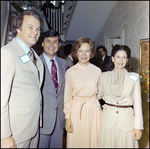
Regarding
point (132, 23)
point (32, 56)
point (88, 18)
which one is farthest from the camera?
point (132, 23)

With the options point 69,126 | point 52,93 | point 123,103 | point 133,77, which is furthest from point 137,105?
point 52,93

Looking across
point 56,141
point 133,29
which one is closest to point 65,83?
point 56,141

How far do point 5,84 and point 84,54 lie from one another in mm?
539

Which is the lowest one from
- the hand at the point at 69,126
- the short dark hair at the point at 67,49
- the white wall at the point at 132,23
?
the hand at the point at 69,126

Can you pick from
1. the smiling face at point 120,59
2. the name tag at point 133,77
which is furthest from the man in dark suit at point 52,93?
the name tag at point 133,77

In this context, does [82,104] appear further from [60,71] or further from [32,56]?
[32,56]

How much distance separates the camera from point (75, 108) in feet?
3.79

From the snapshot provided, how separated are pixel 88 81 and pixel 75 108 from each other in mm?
213

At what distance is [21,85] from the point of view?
0.89m

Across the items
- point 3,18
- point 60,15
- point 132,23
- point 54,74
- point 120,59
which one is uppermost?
point 132,23

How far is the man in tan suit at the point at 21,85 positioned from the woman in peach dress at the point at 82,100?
242 mm

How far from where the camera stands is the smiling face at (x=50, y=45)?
103 centimetres

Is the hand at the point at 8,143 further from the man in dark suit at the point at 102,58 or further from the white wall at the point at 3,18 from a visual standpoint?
the man in dark suit at the point at 102,58

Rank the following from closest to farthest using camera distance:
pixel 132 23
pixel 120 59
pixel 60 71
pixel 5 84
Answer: pixel 5 84, pixel 60 71, pixel 120 59, pixel 132 23
